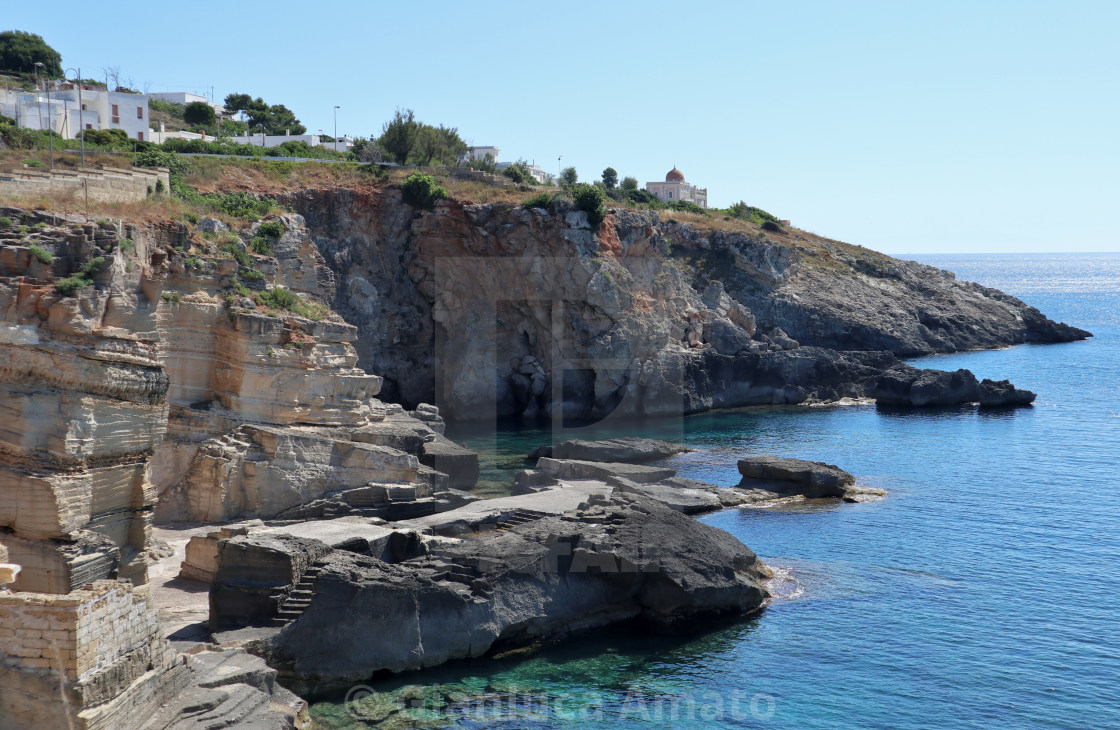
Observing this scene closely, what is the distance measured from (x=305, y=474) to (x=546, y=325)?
29.2 m

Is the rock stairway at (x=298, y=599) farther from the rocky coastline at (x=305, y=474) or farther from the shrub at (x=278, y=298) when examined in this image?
the shrub at (x=278, y=298)

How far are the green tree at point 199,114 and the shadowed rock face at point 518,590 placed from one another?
185ft

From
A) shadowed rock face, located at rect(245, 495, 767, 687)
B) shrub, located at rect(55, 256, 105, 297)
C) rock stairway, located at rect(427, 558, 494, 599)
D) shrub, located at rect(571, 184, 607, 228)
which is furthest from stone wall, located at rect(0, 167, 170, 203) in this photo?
shrub, located at rect(571, 184, 607, 228)

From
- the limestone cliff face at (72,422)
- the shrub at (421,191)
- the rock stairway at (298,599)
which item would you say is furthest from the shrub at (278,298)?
the shrub at (421,191)

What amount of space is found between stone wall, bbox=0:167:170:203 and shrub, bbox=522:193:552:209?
24370 mm

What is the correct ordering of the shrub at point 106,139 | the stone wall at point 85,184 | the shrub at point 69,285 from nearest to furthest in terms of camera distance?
the shrub at point 69,285
the stone wall at point 85,184
the shrub at point 106,139

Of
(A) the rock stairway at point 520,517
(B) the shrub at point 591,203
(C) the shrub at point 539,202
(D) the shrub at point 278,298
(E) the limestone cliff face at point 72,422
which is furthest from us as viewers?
(B) the shrub at point 591,203

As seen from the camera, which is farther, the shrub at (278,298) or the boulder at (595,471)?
the boulder at (595,471)

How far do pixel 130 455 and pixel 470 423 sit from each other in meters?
33.9

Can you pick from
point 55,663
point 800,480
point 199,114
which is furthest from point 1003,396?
point 199,114

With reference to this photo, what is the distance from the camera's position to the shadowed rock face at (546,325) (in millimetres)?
52938

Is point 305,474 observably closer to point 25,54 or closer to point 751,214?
point 25,54

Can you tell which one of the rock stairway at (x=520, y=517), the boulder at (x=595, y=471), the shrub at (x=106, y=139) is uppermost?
the shrub at (x=106, y=139)

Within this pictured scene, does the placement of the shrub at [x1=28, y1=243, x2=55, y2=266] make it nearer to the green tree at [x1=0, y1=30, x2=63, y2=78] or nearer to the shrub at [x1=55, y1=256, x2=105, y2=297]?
the shrub at [x1=55, y1=256, x2=105, y2=297]
